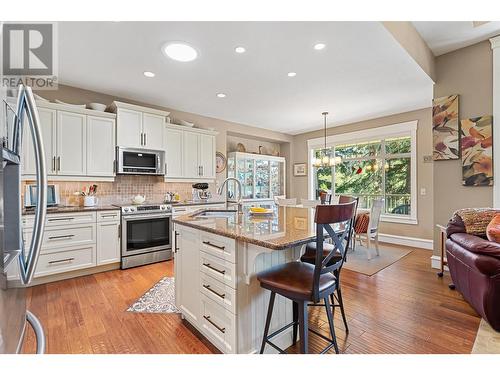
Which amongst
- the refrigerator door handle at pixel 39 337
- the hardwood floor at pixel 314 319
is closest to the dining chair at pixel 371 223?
the hardwood floor at pixel 314 319

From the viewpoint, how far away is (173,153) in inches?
168

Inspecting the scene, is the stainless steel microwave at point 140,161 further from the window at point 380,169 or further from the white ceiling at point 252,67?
the window at point 380,169

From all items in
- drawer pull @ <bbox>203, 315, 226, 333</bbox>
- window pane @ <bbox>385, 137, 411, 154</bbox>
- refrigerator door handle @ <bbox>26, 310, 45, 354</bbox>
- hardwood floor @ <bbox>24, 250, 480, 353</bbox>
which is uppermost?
window pane @ <bbox>385, 137, 411, 154</bbox>

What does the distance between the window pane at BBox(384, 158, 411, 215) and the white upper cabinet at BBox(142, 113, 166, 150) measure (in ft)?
15.1

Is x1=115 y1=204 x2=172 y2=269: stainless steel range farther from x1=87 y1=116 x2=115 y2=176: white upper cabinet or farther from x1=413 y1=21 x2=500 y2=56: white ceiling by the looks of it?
x1=413 y1=21 x2=500 y2=56: white ceiling

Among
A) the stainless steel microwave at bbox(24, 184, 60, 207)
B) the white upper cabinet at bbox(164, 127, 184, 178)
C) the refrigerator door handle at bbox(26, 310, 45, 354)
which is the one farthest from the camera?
the white upper cabinet at bbox(164, 127, 184, 178)

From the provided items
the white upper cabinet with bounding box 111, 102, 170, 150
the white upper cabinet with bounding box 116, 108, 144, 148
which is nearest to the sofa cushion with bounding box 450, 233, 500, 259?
the white upper cabinet with bounding box 111, 102, 170, 150

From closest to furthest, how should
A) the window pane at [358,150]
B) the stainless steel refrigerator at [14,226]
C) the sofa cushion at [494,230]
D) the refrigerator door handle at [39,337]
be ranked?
the stainless steel refrigerator at [14,226] → the refrigerator door handle at [39,337] → the sofa cushion at [494,230] → the window pane at [358,150]

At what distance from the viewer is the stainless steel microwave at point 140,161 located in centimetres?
363

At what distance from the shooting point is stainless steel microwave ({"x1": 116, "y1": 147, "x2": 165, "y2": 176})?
363 centimetres

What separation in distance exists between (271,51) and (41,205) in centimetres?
247

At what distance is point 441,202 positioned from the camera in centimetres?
327

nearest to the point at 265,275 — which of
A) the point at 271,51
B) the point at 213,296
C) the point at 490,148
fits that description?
the point at 213,296

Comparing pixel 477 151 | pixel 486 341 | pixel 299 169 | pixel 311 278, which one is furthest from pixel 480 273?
pixel 299 169
